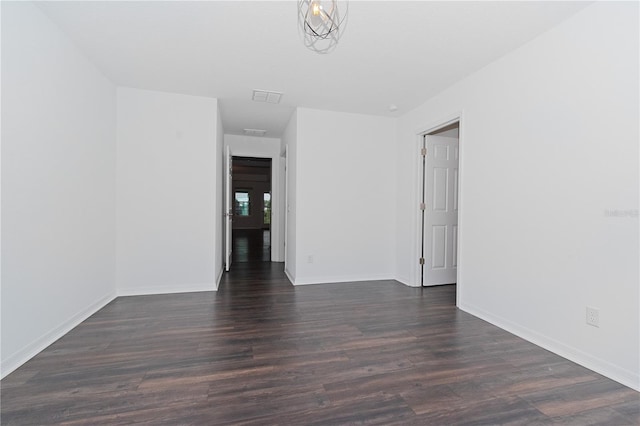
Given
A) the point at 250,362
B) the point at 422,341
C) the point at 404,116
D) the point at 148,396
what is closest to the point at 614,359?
the point at 422,341

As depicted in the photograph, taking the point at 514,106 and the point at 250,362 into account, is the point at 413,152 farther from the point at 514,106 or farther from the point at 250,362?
the point at 250,362

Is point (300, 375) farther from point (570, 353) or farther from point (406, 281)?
point (406, 281)

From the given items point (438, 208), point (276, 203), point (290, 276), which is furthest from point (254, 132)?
point (438, 208)

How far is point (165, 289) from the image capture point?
12.3 feet

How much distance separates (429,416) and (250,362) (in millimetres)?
1187

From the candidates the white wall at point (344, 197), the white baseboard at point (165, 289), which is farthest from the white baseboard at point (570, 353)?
the white baseboard at point (165, 289)

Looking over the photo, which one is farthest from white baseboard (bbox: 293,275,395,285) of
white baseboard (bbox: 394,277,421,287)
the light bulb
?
the light bulb

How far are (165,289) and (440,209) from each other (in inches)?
152

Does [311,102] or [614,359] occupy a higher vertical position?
[311,102]

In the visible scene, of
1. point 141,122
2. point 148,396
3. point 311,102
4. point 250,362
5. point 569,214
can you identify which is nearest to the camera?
point 148,396

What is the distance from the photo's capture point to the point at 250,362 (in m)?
2.08

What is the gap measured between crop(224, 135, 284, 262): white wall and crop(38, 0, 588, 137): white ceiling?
2.21 m

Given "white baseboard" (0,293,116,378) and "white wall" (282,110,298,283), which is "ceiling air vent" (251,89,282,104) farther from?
"white baseboard" (0,293,116,378)

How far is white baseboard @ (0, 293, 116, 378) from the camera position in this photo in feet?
6.29
